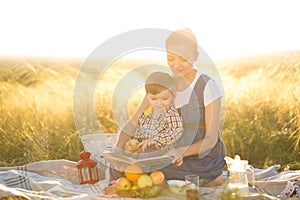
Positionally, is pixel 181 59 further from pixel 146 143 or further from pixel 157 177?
pixel 157 177

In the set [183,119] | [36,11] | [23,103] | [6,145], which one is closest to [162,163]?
[183,119]

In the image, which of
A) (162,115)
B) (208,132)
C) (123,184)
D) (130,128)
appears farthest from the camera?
(130,128)

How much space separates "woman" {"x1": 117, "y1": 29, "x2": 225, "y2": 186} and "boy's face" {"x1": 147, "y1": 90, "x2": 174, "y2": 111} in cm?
12

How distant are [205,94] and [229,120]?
7.74 ft

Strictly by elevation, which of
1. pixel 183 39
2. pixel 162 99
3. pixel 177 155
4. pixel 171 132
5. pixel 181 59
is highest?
pixel 183 39

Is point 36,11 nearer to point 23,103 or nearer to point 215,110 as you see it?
point 23,103

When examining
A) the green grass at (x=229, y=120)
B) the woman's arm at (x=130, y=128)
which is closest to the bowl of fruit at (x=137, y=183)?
the woman's arm at (x=130, y=128)

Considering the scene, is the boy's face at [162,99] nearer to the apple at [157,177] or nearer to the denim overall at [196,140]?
the denim overall at [196,140]

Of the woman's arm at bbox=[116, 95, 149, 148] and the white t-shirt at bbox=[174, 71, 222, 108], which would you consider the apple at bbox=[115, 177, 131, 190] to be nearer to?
the woman's arm at bbox=[116, 95, 149, 148]

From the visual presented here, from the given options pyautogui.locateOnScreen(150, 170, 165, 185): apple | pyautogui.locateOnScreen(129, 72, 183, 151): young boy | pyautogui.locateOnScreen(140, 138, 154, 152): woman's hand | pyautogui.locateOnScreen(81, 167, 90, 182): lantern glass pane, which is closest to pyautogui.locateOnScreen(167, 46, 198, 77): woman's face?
pyautogui.locateOnScreen(129, 72, 183, 151): young boy

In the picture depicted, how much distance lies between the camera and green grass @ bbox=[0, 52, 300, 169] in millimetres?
5961

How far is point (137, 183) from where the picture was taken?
413 cm

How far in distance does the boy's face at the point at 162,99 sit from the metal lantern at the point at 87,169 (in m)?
0.69

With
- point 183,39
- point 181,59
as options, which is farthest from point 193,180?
point 183,39
